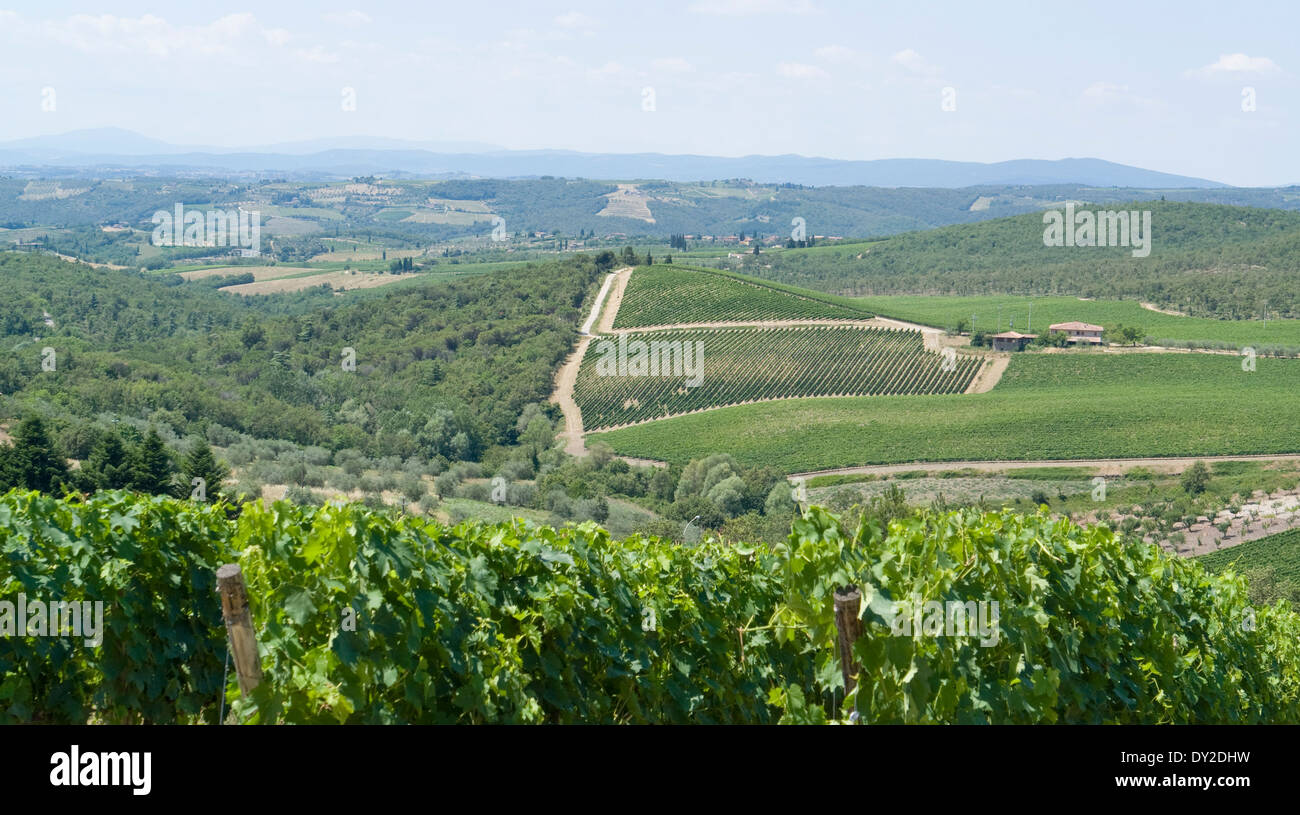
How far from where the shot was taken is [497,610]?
6.29 meters

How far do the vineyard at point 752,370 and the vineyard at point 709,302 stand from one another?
195 inches

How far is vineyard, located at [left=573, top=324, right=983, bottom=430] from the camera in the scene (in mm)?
79375

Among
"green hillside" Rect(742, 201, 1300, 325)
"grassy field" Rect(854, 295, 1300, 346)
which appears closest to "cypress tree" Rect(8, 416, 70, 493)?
"grassy field" Rect(854, 295, 1300, 346)

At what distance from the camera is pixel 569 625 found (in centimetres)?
645

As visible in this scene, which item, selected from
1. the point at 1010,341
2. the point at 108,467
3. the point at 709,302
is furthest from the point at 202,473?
the point at 709,302

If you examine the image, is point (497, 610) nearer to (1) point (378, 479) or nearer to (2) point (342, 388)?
(1) point (378, 479)

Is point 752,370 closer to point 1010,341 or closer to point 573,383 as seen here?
point 573,383

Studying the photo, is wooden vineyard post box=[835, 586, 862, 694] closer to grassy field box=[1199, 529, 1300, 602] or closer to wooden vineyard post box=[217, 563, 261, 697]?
wooden vineyard post box=[217, 563, 261, 697]

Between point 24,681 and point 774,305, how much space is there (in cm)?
10061

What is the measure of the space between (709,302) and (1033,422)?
4558cm

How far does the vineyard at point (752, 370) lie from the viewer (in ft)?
260

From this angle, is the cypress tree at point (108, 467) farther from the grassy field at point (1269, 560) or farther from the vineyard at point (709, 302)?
the vineyard at point (709, 302)

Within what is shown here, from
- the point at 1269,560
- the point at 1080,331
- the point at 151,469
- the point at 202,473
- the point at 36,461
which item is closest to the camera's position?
the point at 36,461

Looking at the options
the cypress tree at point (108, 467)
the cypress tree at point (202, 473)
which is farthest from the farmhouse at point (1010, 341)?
the cypress tree at point (108, 467)
